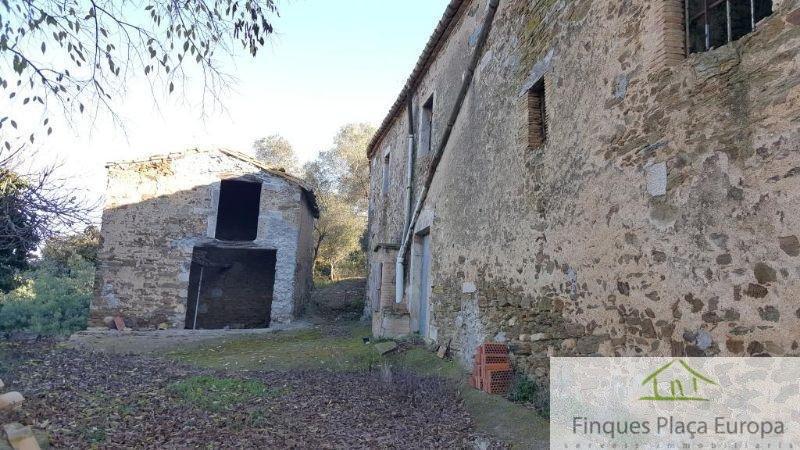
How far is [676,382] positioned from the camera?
342 centimetres

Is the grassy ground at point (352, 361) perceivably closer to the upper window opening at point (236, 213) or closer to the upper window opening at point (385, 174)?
the upper window opening at point (385, 174)

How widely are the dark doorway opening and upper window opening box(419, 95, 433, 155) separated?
7520 millimetres

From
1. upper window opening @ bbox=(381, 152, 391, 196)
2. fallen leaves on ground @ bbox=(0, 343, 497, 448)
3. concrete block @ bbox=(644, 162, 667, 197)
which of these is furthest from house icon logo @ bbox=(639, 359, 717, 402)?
upper window opening @ bbox=(381, 152, 391, 196)

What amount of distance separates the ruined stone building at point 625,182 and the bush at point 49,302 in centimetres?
986

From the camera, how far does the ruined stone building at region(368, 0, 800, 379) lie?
9.64ft

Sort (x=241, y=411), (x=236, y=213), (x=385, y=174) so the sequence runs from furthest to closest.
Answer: (x=236, y=213) < (x=385, y=174) < (x=241, y=411)

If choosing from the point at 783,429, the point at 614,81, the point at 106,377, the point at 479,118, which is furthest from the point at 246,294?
the point at 783,429

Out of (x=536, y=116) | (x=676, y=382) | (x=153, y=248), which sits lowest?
(x=676, y=382)

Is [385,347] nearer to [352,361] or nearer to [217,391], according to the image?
[352,361]

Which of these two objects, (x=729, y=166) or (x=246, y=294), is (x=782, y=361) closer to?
(x=729, y=166)

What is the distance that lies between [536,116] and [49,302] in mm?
13625

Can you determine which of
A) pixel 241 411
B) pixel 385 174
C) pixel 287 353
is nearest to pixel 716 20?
pixel 241 411

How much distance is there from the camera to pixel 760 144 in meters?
2.96

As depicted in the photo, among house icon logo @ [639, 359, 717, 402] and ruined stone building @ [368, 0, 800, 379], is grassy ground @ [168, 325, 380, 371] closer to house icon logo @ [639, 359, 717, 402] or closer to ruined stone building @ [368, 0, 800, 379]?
ruined stone building @ [368, 0, 800, 379]
